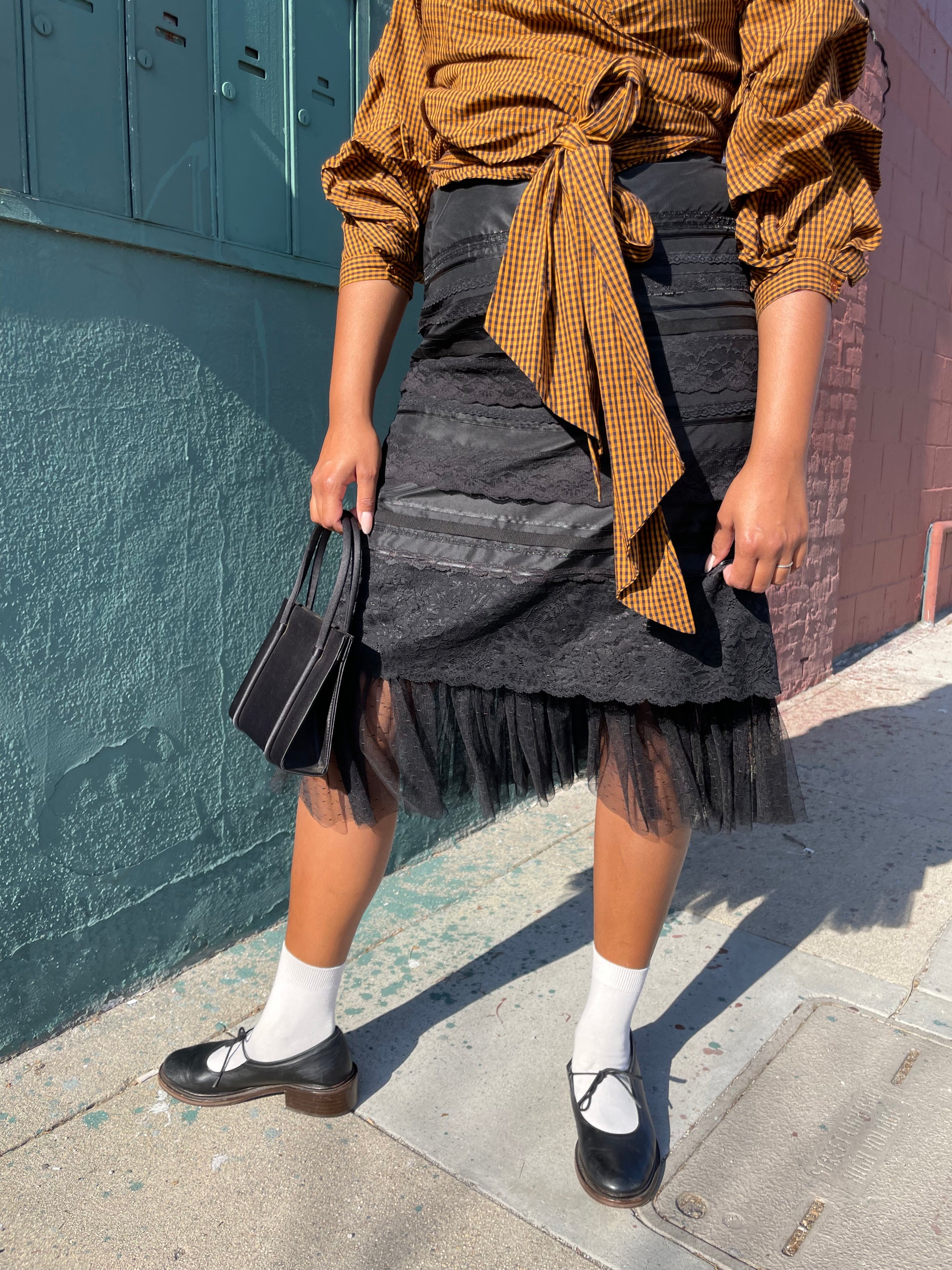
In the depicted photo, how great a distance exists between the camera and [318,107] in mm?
1896

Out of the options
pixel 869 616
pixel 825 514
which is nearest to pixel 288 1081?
pixel 825 514

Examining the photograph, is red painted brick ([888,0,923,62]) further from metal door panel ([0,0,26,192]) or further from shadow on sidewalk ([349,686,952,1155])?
metal door panel ([0,0,26,192])

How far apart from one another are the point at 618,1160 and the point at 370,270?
54.1 inches

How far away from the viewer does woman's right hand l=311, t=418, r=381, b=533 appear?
4.65 ft

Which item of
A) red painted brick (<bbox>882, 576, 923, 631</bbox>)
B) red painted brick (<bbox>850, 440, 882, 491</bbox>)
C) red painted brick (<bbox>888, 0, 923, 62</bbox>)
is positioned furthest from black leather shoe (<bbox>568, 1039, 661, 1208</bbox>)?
red painted brick (<bbox>888, 0, 923, 62</bbox>)

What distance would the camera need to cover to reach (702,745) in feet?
4.57

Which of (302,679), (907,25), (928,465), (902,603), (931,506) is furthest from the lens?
(931,506)

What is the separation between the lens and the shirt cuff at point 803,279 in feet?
4.10

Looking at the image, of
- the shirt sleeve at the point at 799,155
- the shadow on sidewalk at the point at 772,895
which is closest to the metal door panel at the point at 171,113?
the shirt sleeve at the point at 799,155

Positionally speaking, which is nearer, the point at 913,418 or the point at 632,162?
the point at 632,162

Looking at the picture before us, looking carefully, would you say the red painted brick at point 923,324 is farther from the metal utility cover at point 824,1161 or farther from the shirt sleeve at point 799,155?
the metal utility cover at point 824,1161

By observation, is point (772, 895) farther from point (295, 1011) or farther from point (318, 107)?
point (318, 107)

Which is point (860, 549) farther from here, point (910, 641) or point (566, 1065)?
point (566, 1065)

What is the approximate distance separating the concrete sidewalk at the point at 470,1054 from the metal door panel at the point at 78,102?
1448mm
